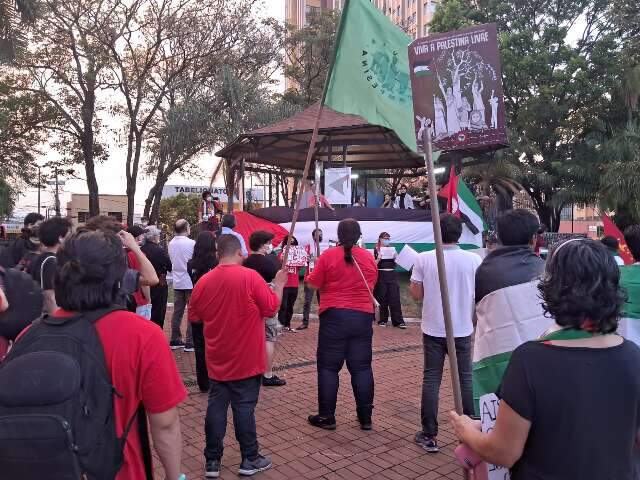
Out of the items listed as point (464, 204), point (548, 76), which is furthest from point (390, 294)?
point (548, 76)

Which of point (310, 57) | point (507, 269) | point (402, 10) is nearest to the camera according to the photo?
point (507, 269)

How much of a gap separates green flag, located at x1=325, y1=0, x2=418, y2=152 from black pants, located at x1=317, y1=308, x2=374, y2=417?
5.28 ft

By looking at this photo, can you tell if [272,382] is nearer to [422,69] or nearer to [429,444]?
[429,444]

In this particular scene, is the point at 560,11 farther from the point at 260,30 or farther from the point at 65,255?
the point at 65,255

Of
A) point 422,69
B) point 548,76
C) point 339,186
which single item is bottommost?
point 339,186

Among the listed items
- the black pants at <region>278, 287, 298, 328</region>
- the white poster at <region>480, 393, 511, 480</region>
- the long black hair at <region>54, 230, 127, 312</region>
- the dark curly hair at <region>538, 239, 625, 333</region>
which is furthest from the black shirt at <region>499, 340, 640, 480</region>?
the black pants at <region>278, 287, 298, 328</region>

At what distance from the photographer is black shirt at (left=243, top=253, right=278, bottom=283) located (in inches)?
206

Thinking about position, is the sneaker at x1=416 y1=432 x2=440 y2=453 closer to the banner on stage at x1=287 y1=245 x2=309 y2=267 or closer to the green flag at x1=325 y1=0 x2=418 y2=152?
the green flag at x1=325 y1=0 x2=418 y2=152

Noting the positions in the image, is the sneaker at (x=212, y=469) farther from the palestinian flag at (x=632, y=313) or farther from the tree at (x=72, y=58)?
the tree at (x=72, y=58)

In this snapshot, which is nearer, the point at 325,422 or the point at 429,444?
the point at 429,444

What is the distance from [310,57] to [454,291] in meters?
26.2

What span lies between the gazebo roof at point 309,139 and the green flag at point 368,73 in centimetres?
1051

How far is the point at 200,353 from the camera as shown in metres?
5.68

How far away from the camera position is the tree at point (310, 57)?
1101 inches
